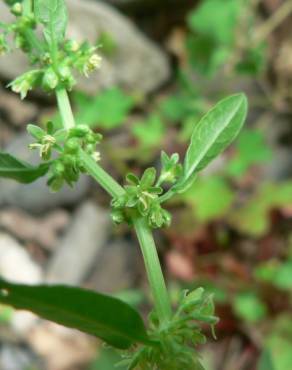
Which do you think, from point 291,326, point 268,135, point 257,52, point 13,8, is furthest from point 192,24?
point 13,8

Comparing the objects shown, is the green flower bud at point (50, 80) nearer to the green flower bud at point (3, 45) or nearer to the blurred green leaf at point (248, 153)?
the green flower bud at point (3, 45)

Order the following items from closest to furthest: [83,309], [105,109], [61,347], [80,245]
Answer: [83,309] < [105,109] < [61,347] < [80,245]

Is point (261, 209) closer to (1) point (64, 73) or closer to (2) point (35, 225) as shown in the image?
(2) point (35, 225)

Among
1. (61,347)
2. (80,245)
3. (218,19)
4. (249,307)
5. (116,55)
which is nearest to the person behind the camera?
(249,307)

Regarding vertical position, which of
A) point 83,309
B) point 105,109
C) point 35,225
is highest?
point 35,225

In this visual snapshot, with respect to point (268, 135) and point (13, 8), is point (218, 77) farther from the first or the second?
point (13, 8)

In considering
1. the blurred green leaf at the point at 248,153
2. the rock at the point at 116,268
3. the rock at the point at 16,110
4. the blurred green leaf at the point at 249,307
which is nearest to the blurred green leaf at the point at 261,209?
the blurred green leaf at the point at 248,153

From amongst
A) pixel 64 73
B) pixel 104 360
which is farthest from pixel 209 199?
pixel 64 73
